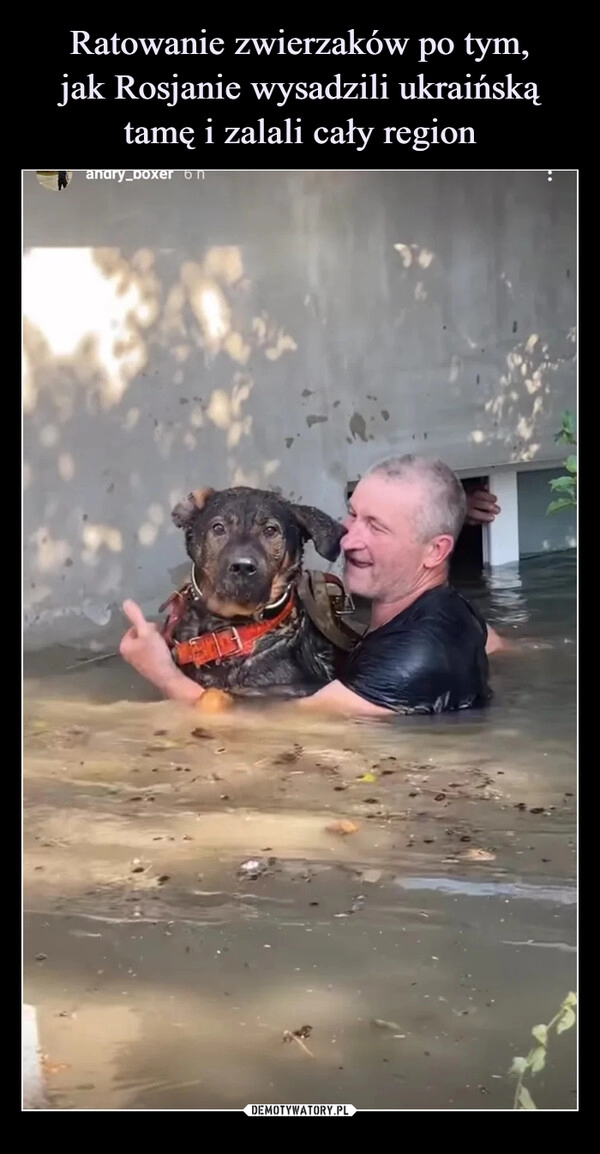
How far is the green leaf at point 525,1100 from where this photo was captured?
142 inches

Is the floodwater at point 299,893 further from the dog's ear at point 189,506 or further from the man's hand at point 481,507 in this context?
the dog's ear at point 189,506

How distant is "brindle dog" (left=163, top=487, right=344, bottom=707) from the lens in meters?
3.91

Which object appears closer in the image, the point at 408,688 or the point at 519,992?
the point at 519,992

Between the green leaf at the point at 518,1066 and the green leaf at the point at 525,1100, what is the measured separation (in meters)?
0.05

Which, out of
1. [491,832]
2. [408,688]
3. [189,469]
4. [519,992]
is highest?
[189,469]

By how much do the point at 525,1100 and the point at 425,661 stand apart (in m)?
1.23

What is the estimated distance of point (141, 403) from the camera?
3.95 metres

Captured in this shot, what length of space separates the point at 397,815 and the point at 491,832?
271 millimetres

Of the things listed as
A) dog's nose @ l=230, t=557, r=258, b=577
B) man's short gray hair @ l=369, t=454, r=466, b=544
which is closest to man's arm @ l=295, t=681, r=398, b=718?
dog's nose @ l=230, t=557, r=258, b=577

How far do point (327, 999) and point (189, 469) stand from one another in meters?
1.56

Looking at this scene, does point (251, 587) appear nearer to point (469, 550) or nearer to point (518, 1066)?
point (469, 550)
